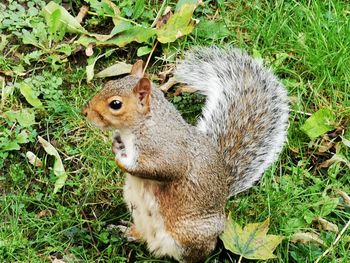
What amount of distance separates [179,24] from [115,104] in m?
0.90

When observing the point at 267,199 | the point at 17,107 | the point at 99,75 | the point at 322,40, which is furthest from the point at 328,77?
the point at 17,107

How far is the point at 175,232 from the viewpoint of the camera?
2336 mm

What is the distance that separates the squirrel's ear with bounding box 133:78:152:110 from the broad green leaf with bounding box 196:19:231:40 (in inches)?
34.9

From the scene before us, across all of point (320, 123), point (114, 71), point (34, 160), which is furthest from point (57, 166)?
point (320, 123)

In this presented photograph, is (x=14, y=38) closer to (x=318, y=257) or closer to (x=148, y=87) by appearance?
(x=148, y=87)

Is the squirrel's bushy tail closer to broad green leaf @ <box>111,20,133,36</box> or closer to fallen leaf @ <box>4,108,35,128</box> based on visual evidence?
broad green leaf @ <box>111,20,133,36</box>

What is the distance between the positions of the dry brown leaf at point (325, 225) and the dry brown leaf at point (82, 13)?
3.82 ft

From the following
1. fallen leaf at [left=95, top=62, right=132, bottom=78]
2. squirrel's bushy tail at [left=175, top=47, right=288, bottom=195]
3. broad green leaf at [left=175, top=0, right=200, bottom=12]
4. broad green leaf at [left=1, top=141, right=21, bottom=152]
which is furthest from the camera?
broad green leaf at [left=175, top=0, right=200, bottom=12]

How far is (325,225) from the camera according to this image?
2553 millimetres

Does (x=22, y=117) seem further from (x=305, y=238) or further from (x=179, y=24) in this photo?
(x=305, y=238)

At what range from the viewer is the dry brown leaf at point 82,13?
9.98 ft

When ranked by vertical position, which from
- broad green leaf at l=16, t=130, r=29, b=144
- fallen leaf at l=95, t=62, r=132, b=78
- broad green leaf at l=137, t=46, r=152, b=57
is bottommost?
broad green leaf at l=16, t=130, r=29, b=144

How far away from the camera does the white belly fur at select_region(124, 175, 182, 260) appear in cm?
229

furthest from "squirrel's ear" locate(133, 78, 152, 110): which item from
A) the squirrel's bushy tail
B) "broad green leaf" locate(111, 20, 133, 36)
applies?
"broad green leaf" locate(111, 20, 133, 36)
